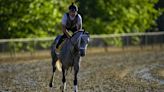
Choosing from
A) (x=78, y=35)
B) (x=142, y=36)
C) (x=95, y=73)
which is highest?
(x=78, y=35)

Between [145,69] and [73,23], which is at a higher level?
[73,23]

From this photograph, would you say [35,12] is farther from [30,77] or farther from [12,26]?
[30,77]

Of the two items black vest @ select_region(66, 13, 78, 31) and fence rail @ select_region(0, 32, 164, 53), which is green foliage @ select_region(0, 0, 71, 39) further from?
black vest @ select_region(66, 13, 78, 31)

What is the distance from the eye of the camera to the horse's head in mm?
12845

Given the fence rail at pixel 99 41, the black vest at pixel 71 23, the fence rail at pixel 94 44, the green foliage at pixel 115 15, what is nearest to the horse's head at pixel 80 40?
the black vest at pixel 71 23

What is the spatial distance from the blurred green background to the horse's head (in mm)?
19711

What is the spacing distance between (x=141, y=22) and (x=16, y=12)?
13543mm

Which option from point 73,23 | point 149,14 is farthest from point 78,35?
point 149,14

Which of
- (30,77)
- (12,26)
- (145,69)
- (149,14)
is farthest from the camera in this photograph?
(149,14)

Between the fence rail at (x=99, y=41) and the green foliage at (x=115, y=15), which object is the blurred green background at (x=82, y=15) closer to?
the green foliage at (x=115, y=15)

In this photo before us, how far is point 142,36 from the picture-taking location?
39906 millimetres

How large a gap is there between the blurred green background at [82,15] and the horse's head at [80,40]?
19.7m

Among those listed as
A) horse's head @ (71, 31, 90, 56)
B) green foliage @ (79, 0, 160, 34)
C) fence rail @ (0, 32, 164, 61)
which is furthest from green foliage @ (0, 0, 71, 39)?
horse's head @ (71, 31, 90, 56)

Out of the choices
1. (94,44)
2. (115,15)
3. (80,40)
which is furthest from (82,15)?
(80,40)
